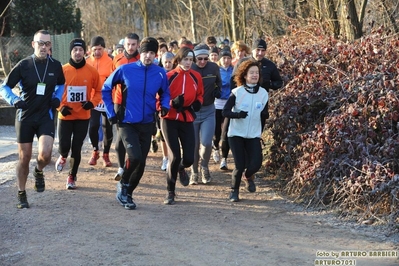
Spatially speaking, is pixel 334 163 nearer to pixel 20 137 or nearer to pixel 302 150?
pixel 302 150

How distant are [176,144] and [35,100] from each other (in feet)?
6.14

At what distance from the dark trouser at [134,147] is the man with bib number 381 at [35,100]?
931 millimetres

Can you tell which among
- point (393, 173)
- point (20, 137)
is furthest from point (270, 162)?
point (20, 137)

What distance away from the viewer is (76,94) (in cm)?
915

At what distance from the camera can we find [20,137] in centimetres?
795

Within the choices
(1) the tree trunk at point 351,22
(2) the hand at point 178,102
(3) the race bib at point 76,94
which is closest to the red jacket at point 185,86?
(2) the hand at point 178,102

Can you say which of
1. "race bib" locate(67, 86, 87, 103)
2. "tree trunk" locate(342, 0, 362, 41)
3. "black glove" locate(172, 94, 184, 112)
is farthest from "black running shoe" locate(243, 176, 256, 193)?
"tree trunk" locate(342, 0, 362, 41)

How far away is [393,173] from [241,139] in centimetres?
216

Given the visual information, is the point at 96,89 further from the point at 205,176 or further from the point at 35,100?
the point at 205,176

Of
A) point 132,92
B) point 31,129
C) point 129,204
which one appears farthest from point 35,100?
point 129,204

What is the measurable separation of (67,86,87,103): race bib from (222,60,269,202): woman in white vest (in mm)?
2067

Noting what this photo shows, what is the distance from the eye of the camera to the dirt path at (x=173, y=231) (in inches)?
247

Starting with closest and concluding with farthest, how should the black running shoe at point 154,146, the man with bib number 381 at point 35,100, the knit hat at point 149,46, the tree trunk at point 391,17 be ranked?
1. the man with bib number 381 at point 35,100
2. the knit hat at point 149,46
3. the tree trunk at point 391,17
4. the black running shoe at point 154,146

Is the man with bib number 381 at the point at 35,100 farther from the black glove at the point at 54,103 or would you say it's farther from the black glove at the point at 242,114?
the black glove at the point at 242,114
